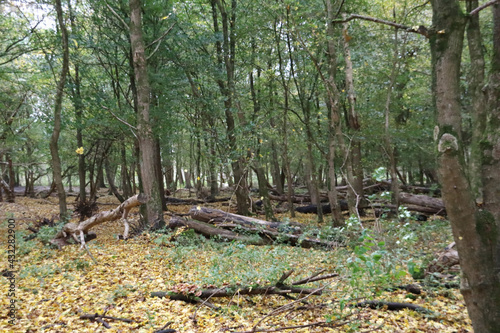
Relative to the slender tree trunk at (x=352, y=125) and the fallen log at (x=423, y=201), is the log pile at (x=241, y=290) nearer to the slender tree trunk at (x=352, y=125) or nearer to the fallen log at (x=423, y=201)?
the slender tree trunk at (x=352, y=125)

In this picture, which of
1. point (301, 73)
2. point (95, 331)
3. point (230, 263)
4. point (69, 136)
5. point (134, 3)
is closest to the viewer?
point (95, 331)

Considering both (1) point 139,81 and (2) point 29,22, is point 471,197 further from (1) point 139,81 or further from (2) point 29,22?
(2) point 29,22

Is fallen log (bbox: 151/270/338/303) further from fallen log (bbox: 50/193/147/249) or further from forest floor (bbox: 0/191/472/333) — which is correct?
fallen log (bbox: 50/193/147/249)

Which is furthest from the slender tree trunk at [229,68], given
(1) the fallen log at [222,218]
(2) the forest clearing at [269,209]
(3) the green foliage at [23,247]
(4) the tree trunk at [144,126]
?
(3) the green foliage at [23,247]

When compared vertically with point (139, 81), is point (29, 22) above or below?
above

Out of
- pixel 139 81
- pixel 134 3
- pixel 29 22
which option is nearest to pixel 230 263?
pixel 139 81

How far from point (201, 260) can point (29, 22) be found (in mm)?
10553

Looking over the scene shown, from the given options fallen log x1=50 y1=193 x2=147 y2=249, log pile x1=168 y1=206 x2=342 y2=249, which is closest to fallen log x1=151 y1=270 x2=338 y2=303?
log pile x1=168 y1=206 x2=342 y2=249

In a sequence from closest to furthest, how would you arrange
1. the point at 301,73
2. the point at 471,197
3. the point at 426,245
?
the point at 471,197 → the point at 426,245 → the point at 301,73

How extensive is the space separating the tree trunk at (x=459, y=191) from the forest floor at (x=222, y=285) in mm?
644

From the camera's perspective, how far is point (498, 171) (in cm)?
268

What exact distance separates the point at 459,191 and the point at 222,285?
3.61 m

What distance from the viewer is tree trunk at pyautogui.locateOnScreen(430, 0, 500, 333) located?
2.18 meters

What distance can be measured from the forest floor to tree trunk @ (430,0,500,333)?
644 mm
